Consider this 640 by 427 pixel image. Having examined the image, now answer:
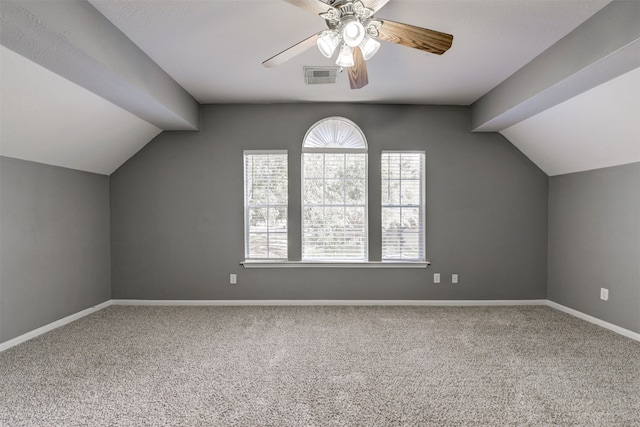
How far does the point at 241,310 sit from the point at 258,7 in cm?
315

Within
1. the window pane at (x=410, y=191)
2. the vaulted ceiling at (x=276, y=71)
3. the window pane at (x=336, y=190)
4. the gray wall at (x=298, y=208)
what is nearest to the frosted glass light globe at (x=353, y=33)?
the vaulted ceiling at (x=276, y=71)

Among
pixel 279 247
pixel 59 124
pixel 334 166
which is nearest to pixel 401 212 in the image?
pixel 334 166

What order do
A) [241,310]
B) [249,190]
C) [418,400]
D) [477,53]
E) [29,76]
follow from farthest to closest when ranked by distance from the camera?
1. [249,190]
2. [241,310]
3. [477,53]
4. [29,76]
5. [418,400]

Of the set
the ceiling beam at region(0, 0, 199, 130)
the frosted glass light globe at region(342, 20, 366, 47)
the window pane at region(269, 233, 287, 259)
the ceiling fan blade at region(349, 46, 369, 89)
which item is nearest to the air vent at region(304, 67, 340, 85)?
the ceiling fan blade at region(349, 46, 369, 89)

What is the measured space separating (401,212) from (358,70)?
7.53 ft

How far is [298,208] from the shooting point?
4117 millimetres

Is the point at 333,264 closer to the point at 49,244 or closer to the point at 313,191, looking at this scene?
the point at 313,191

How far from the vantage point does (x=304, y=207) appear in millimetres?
4148

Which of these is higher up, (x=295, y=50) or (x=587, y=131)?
(x=295, y=50)

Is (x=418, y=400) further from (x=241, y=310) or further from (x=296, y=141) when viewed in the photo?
(x=296, y=141)

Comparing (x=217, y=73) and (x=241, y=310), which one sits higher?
(x=217, y=73)

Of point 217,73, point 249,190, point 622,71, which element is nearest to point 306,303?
point 249,190

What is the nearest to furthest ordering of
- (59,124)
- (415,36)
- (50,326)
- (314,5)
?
1. (314,5)
2. (415,36)
3. (59,124)
4. (50,326)

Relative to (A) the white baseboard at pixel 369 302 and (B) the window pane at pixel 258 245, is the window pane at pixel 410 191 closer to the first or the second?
(A) the white baseboard at pixel 369 302
